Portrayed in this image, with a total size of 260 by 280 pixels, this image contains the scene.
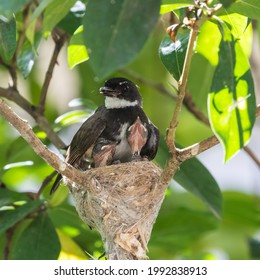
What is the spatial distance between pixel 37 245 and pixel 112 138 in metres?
0.69

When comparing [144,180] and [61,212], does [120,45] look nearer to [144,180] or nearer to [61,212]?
[144,180]

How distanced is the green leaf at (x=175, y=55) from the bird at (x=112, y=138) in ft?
3.18

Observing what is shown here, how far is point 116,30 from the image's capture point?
210cm

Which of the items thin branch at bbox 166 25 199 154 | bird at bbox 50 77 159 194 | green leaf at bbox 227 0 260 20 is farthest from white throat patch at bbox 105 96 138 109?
A: green leaf at bbox 227 0 260 20

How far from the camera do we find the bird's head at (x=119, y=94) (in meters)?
4.14

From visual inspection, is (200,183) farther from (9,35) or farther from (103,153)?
(9,35)

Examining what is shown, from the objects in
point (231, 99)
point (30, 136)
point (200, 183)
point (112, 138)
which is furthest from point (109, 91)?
point (231, 99)

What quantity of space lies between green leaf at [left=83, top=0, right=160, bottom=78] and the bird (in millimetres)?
1712

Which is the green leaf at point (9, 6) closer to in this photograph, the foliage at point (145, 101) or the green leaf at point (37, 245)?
the foliage at point (145, 101)

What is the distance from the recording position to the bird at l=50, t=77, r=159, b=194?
3.89 meters

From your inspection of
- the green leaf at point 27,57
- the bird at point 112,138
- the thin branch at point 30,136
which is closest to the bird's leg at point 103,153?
the bird at point 112,138

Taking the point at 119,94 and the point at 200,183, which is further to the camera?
the point at 119,94

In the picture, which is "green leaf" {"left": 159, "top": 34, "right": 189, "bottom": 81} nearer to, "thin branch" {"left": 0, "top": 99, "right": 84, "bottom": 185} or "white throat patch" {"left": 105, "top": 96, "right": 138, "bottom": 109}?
"thin branch" {"left": 0, "top": 99, "right": 84, "bottom": 185}

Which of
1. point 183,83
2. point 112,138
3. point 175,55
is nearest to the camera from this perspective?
point 183,83
